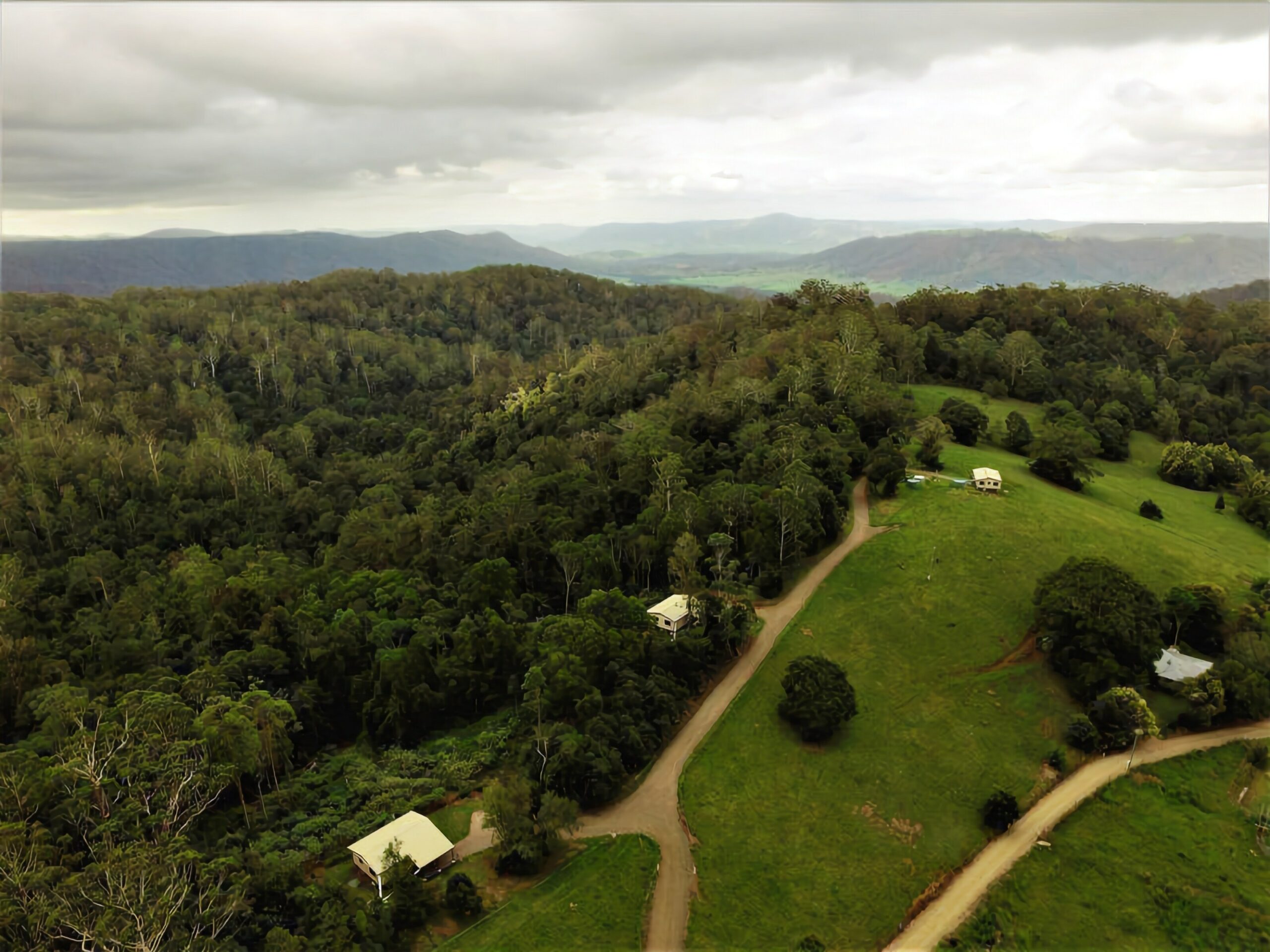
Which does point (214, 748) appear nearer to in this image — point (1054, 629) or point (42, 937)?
point (42, 937)

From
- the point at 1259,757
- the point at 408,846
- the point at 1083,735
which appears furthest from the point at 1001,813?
the point at 408,846

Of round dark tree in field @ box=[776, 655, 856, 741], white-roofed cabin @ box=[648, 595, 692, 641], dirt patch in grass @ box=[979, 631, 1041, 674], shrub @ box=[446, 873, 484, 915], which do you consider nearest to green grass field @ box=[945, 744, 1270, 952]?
dirt patch in grass @ box=[979, 631, 1041, 674]

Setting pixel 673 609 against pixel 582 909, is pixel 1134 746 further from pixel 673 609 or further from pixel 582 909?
pixel 582 909

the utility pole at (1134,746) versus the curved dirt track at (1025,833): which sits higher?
the utility pole at (1134,746)

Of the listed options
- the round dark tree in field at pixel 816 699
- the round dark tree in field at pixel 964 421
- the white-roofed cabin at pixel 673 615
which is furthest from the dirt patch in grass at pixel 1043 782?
the round dark tree in field at pixel 964 421

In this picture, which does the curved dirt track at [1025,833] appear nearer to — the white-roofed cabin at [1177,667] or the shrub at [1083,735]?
the shrub at [1083,735]

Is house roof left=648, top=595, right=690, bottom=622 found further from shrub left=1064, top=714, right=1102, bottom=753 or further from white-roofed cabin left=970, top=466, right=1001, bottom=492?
white-roofed cabin left=970, top=466, right=1001, bottom=492
